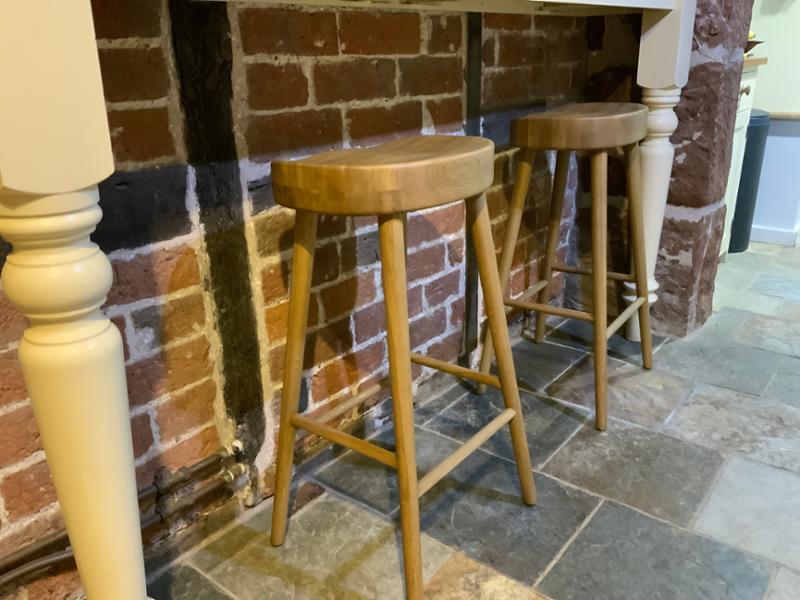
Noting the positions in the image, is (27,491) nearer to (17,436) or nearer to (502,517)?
(17,436)

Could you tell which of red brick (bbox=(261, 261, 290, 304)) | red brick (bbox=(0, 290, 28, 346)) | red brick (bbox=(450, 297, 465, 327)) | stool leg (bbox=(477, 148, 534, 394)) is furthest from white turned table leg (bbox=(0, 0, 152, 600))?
red brick (bbox=(450, 297, 465, 327))

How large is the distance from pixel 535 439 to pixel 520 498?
9.7 inches

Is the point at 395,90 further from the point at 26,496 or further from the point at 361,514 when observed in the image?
the point at 26,496

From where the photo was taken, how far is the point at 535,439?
167 centimetres

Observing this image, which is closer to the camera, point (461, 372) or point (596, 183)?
point (461, 372)

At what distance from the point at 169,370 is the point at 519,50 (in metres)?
1.36

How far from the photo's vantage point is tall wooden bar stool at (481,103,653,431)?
5.08 feet

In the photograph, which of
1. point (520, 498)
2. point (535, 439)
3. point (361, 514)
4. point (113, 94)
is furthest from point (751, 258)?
point (113, 94)

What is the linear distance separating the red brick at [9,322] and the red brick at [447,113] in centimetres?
105

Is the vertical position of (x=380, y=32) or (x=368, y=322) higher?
(x=380, y=32)

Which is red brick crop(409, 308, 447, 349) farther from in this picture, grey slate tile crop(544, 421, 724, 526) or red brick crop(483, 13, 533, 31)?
red brick crop(483, 13, 533, 31)

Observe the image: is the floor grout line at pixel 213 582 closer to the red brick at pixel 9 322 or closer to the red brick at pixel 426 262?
the red brick at pixel 9 322

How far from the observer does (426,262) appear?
1.77 metres

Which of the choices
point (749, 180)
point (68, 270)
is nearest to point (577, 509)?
point (68, 270)
